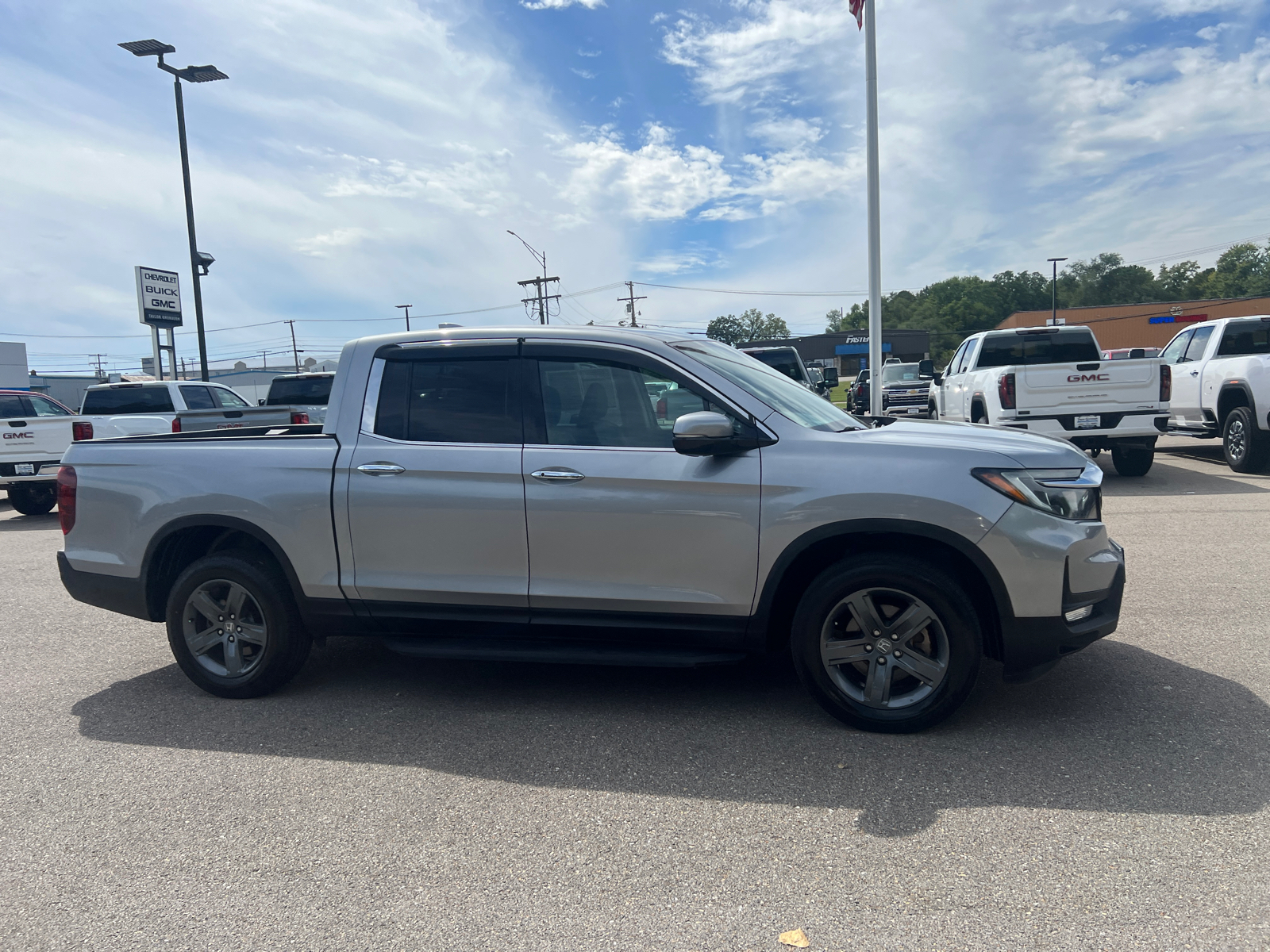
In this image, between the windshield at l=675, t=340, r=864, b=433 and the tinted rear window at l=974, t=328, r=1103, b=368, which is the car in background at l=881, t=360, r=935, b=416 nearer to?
the tinted rear window at l=974, t=328, r=1103, b=368

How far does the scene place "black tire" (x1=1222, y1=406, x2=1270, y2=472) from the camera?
1159 cm

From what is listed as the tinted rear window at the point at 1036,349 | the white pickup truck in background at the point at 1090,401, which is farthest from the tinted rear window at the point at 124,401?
the tinted rear window at the point at 1036,349

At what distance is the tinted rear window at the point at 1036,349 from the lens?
12.9 metres

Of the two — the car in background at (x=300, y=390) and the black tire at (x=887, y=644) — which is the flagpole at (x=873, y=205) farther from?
the black tire at (x=887, y=644)

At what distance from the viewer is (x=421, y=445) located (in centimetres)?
428

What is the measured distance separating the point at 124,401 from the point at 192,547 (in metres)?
10.3

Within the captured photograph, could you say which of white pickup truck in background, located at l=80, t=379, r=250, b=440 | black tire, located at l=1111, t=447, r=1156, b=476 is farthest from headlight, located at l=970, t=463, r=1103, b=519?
white pickup truck in background, located at l=80, t=379, r=250, b=440

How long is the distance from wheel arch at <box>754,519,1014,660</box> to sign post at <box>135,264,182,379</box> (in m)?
22.7

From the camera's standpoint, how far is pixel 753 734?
13.0 feet

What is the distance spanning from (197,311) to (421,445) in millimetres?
17464

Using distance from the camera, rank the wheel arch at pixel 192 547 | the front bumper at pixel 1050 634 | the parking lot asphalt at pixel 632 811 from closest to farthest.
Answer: the parking lot asphalt at pixel 632 811, the front bumper at pixel 1050 634, the wheel arch at pixel 192 547

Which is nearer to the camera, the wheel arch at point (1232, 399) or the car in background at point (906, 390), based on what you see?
the wheel arch at point (1232, 399)

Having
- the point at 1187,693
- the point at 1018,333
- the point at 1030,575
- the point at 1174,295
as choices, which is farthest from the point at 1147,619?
the point at 1174,295

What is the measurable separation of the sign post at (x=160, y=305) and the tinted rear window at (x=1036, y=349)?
19876 millimetres
